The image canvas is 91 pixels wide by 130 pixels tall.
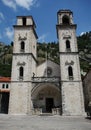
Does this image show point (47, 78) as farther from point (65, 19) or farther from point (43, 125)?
point (43, 125)

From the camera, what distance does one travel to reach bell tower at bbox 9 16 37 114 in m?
23.6

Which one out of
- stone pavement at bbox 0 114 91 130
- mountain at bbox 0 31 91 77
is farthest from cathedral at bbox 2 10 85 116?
mountain at bbox 0 31 91 77

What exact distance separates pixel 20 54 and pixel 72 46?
9264 mm

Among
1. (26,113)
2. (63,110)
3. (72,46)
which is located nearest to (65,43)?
(72,46)

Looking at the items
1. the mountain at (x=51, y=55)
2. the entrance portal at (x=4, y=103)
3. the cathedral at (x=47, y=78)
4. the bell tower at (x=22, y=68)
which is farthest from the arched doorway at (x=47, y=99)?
the mountain at (x=51, y=55)

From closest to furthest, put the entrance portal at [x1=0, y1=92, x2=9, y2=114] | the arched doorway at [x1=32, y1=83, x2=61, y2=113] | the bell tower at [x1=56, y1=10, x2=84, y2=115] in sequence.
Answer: the bell tower at [x1=56, y1=10, x2=84, y2=115], the arched doorway at [x1=32, y1=83, x2=61, y2=113], the entrance portal at [x1=0, y1=92, x2=9, y2=114]

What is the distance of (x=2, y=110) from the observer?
1156 inches

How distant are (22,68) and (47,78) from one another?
4600 millimetres

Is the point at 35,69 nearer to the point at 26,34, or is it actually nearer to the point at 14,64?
the point at 14,64

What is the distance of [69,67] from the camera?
25.8 metres

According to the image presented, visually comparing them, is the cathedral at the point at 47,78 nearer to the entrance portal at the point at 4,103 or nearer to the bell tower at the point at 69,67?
the bell tower at the point at 69,67

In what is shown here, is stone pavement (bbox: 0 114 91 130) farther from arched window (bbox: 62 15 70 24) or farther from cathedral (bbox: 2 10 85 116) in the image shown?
arched window (bbox: 62 15 70 24)

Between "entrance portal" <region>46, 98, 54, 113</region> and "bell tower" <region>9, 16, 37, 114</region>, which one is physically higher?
"bell tower" <region>9, 16, 37, 114</region>

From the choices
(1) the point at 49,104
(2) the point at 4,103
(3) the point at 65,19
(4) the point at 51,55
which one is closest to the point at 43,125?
(1) the point at 49,104
